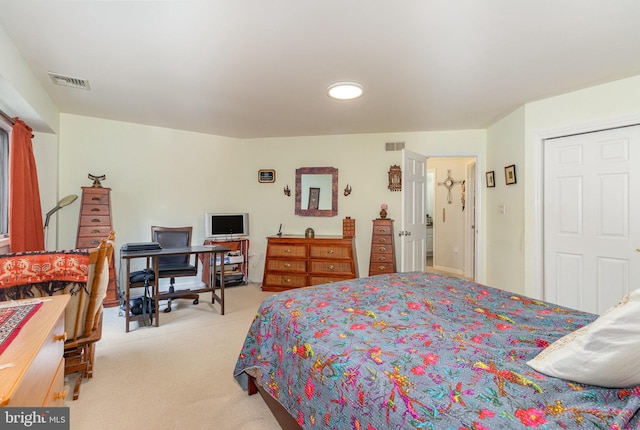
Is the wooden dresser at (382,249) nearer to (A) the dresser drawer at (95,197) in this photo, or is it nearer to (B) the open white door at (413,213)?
(B) the open white door at (413,213)

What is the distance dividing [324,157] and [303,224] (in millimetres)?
1106

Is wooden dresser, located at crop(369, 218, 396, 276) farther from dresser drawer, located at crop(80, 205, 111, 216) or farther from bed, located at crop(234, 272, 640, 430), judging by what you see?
dresser drawer, located at crop(80, 205, 111, 216)

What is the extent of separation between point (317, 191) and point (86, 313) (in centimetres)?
332

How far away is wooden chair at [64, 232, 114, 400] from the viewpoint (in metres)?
1.88

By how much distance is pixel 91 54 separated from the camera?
227 cm

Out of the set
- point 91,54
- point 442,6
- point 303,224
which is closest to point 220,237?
point 303,224

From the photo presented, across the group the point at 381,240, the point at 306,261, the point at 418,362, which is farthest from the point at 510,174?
the point at 418,362

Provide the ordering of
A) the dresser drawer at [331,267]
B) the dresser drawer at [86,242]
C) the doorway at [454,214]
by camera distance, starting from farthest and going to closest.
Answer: the doorway at [454,214], the dresser drawer at [331,267], the dresser drawer at [86,242]

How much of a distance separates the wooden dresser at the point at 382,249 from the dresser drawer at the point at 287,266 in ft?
3.20

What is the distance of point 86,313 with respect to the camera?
1.95 meters

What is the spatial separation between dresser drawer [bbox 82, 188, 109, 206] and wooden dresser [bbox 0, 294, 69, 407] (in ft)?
9.03

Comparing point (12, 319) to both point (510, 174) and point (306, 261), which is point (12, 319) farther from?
point (510, 174)

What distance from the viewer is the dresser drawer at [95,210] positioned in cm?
358

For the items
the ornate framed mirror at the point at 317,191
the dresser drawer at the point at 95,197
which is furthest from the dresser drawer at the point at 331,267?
the dresser drawer at the point at 95,197
